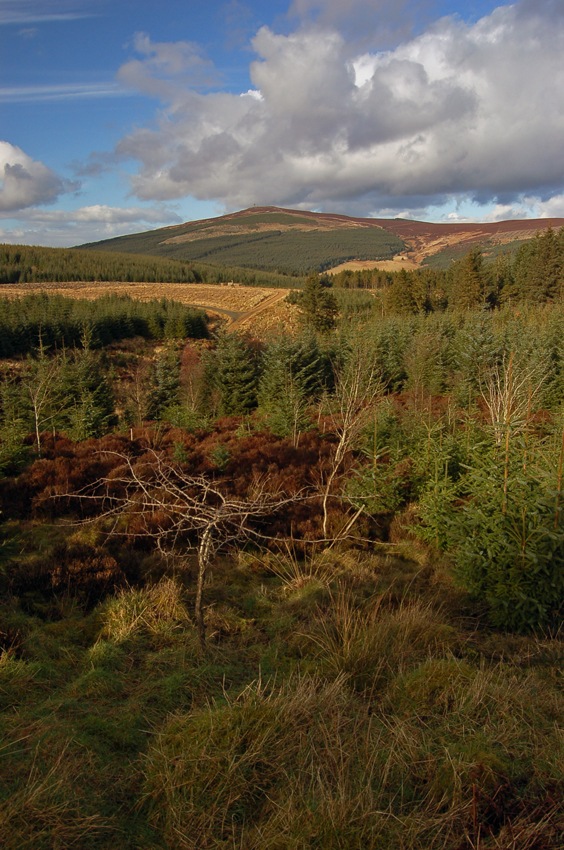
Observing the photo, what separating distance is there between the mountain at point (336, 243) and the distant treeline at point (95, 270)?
1316 inches

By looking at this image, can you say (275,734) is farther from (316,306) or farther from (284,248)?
(284,248)

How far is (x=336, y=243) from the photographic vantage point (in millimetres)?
165875

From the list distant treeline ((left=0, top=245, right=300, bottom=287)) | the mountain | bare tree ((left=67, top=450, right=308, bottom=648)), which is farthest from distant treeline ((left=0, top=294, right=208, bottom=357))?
the mountain

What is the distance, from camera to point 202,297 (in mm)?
78312

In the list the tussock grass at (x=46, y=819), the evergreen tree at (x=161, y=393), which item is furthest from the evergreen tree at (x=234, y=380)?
the tussock grass at (x=46, y=819)

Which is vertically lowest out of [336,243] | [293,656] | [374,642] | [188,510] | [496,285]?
[293,656]

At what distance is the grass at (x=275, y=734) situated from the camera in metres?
2.13

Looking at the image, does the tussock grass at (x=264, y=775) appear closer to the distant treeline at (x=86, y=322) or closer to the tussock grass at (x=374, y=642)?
the tussock grass at (x=374, y=642)

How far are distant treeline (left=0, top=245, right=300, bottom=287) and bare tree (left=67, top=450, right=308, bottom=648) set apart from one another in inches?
3527

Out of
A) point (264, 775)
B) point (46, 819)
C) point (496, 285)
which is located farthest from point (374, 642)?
point (496, 285)

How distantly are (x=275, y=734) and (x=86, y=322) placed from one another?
43.0 meters

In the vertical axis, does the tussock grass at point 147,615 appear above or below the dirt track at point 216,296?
below

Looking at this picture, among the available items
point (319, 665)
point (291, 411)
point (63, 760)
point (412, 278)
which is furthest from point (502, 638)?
point (412, 278)

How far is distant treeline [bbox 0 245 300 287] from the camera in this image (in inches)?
3447
